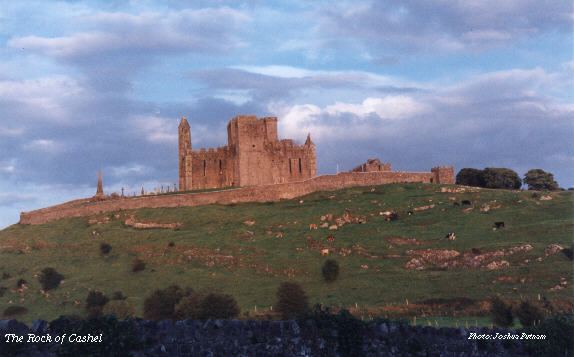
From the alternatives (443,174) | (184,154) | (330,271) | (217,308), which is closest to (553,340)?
(217,308)

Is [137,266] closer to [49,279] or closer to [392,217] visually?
[49,279]

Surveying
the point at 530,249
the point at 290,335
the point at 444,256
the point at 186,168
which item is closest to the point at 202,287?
the point at 444,256

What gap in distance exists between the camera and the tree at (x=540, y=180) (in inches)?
3752

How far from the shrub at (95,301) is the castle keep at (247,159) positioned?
4714cm

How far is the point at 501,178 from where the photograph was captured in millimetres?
96625

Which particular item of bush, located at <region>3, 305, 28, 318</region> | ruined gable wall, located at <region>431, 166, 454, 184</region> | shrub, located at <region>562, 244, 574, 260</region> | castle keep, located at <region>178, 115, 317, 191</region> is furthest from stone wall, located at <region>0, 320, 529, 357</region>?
castle keep, located at <region>178, 115, 317, 191</region>

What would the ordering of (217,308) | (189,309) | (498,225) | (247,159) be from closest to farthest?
(217,308) < (189,309) < (498,225) < (247,159)

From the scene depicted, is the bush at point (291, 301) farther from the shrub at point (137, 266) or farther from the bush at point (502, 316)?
the shrub at point (137, 266)

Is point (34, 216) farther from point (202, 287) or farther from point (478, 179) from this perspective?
point (478, 179)

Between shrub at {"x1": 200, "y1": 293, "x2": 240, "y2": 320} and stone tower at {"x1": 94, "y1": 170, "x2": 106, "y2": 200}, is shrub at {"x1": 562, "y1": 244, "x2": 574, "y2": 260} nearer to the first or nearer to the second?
shrub at {"x1": 200, "y1": 293, "x2": 240, "y2": 320}

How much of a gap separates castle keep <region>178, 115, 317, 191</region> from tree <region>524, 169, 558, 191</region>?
130ft

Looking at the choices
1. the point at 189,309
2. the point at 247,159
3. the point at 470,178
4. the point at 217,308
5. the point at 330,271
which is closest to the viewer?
the point at 217,308

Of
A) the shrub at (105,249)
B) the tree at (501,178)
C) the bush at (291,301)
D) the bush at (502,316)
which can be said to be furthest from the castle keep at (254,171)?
the bush at (502,316)

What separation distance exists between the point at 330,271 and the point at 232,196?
32795mm
